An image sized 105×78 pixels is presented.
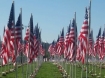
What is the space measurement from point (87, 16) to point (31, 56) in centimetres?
738

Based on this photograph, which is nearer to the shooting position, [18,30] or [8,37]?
[8,37]

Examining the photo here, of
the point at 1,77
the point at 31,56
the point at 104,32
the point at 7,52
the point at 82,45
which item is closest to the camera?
the point at 7,52

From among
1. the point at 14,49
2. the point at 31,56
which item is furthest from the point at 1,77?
the point at 14,49

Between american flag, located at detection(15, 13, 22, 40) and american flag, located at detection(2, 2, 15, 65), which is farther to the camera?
american flag, located at detection(15, 13, 22, 40)

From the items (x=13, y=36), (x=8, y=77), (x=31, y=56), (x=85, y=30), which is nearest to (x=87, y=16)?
(x=85, y=30)

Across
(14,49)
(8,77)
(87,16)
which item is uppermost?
(87,16)

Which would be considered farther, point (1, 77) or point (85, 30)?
point (1, 77)

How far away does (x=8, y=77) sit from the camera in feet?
135

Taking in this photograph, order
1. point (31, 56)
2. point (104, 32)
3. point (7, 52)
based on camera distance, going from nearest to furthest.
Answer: point (7, 52) → point (31, 56) → point (104, 32)

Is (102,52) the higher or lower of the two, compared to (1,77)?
higher

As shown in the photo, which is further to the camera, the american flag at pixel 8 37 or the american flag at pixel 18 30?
the american flag at pixel 18 30

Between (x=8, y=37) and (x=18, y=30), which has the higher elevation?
(x=18, y=30)

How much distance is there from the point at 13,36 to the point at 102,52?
22657 mm

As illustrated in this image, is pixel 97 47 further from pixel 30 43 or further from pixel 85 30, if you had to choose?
pixel 85 30
